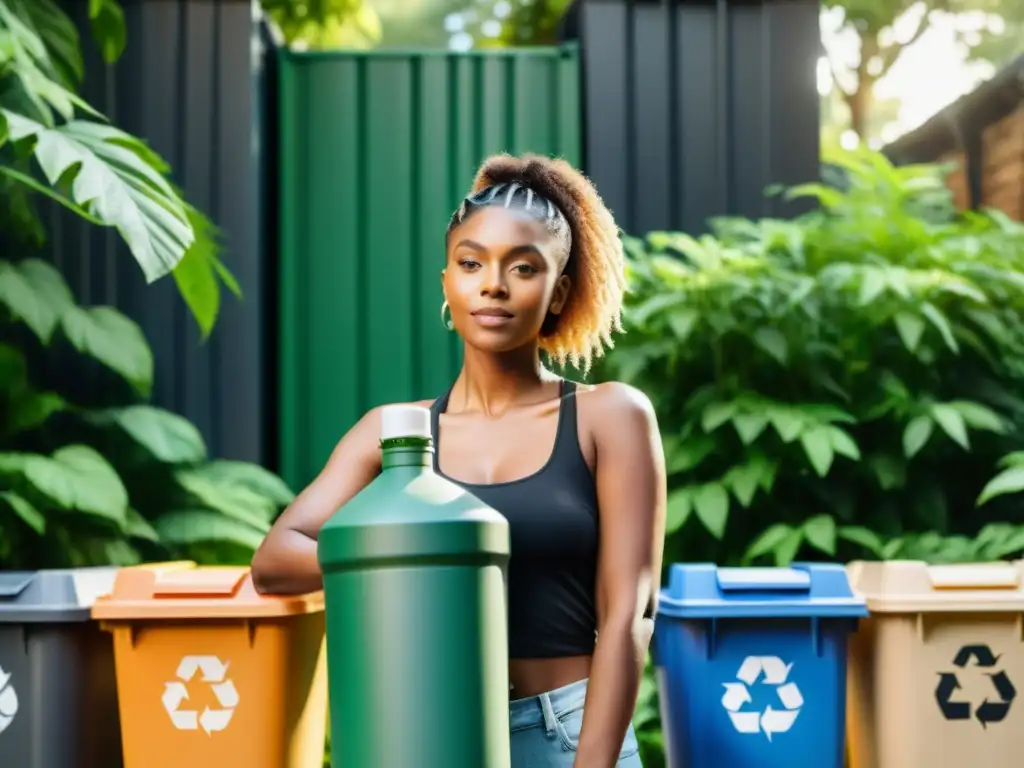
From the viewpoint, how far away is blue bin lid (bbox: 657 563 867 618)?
3.41 metres

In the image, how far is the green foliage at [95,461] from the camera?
4.69 metres

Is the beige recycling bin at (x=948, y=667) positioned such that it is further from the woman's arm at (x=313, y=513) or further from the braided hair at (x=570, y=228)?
the woman's arm at (x=313, y=513)

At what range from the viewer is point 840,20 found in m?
11.9

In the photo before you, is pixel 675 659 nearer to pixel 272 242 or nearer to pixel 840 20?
pixel 272 242

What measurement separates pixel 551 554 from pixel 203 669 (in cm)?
147

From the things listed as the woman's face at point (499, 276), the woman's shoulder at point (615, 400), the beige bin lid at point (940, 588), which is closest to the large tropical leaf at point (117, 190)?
the woman's face at point (499, 276)

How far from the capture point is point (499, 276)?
7.13ft

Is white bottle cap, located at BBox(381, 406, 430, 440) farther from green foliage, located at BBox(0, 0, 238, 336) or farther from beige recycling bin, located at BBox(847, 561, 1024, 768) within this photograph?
beige recycling bin, located at BBox(847, 561, 1024, 768)

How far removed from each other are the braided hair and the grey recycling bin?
1.62 m

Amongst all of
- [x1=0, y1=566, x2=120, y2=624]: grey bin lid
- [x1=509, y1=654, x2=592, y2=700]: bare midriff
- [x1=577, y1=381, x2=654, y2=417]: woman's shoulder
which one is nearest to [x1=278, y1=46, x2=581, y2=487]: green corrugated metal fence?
[x1=0, y1=566, x2=120, y2=624]: grey bin lid

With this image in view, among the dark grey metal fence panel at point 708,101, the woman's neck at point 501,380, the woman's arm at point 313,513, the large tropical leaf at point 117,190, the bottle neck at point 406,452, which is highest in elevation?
the dark grey metal fence panel at point 708,101

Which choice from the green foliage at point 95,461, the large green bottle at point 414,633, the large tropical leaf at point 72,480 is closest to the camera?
the large green bottle at point 414,633

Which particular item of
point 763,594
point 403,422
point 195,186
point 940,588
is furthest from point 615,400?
point 195,186

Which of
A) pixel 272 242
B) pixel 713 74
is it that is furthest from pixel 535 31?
pixel 272 242
